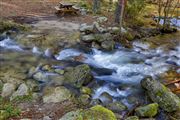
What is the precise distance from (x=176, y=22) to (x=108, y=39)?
6.43 m

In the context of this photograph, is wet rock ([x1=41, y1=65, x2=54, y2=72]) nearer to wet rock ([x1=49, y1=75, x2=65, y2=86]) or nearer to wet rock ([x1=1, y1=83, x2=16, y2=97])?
wet rock ([x1=49, y1=75, x2=65, y2=86])

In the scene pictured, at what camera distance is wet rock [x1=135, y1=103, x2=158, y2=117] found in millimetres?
6719

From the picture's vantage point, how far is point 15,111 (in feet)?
22.0

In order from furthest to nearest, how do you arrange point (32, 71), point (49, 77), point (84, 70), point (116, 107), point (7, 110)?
point (32, 71), point (49, 77), point (84, 70), point (116, 107), point (7, 110)

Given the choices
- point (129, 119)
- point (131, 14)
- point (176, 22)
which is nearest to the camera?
point (129, 119)

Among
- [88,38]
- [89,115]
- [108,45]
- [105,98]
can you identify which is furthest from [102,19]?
[89,115]

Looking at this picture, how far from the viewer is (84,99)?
7.48 metres

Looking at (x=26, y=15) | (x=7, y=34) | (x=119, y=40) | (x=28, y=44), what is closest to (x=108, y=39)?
(x=119, y=40)

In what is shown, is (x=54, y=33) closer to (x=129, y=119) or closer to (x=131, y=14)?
(x=131, y=14)

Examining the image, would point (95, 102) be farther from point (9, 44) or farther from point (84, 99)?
point (9, 44)

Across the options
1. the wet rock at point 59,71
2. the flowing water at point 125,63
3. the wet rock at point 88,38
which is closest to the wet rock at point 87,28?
the wet rock at point 88,38

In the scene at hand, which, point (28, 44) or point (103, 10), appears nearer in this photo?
point (28, 44)

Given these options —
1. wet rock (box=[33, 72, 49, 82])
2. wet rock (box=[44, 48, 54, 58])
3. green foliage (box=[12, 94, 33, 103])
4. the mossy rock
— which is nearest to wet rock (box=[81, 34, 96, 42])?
wet rock (box=[44, 48, 54, 58])

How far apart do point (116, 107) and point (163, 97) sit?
3.95 ft
